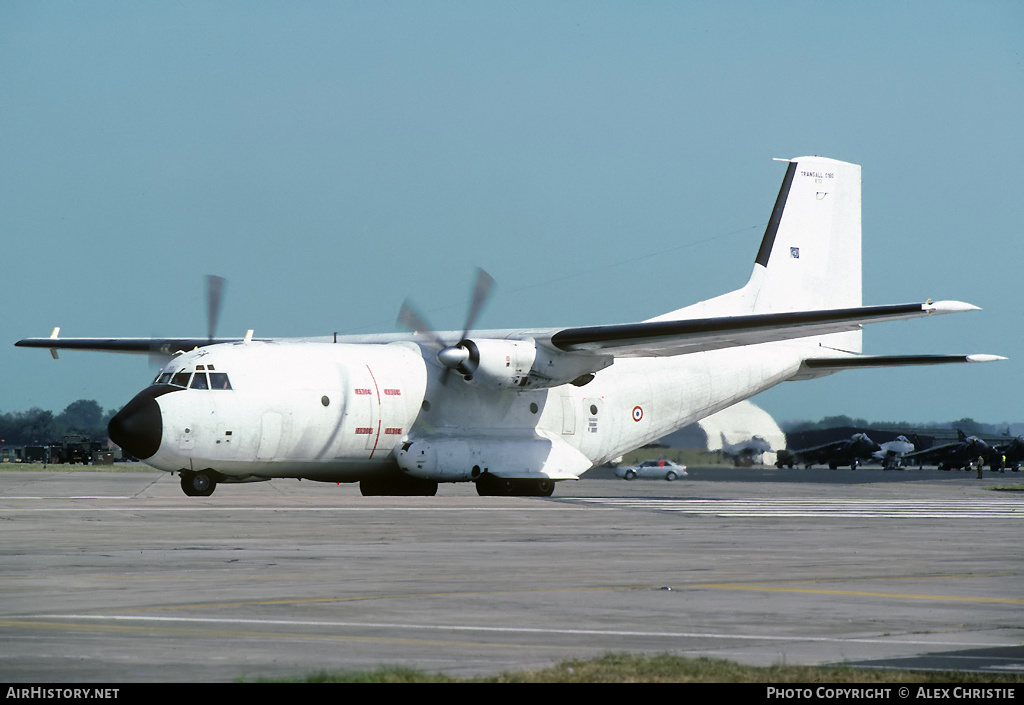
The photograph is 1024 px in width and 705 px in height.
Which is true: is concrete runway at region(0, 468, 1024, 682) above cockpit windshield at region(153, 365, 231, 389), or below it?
below

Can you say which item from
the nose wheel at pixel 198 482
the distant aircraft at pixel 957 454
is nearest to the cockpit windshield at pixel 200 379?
the nose wheel at pixel 198 482

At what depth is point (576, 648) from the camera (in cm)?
760

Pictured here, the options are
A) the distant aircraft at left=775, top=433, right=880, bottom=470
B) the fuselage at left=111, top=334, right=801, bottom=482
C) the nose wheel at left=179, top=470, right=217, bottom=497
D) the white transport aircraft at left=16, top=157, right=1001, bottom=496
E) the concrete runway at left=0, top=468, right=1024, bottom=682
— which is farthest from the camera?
the distant aircraft at left=775, top=433, right=880, bottom=470

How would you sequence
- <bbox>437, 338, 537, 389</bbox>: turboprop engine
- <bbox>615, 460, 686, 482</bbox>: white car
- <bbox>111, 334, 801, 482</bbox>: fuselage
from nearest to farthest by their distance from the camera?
<bbox>111, 334, 801, 482</bbox>: fuselage → <bbox>437, 338, 537, 389</bbox>: turboprop engine → <bbox>615, 460, 686, 482</bbox>: white car

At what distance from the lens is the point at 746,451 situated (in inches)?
2210

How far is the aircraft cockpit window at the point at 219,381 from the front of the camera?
25297 mm

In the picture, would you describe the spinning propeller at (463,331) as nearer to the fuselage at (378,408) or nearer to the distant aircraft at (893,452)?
the fuselage at (378,408)

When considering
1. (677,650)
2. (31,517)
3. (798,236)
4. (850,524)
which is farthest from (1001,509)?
(677,650)

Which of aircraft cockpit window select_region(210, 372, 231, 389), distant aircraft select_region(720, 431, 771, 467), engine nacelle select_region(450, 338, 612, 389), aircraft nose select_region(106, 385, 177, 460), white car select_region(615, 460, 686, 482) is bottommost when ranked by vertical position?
white car select_region(615, 460, 686, 482)

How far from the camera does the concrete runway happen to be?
7.36m

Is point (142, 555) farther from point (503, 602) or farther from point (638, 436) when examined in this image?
point (638, 436)

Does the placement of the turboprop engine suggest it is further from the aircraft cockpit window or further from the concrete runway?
the concrete runway

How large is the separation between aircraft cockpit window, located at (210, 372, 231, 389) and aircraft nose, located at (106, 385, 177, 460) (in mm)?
1220

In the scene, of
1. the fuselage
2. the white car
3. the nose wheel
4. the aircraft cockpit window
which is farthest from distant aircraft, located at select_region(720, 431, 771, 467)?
the aircraft cockpit window
